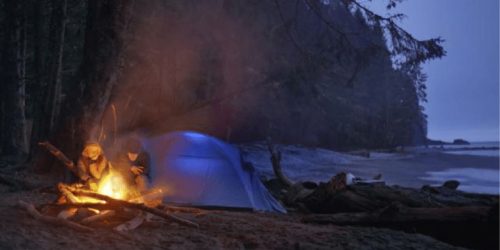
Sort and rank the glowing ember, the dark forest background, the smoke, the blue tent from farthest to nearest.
Result: the smoke, the blue tent, the dark forest background, the glowing ember

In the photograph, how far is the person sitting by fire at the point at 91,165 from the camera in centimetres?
599

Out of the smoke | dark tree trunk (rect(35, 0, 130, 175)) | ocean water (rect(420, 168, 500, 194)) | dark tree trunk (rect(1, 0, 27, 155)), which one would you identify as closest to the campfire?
dark tree trunk (rect(35, 0, 130, 175))

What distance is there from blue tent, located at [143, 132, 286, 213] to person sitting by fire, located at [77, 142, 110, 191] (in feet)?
11.6

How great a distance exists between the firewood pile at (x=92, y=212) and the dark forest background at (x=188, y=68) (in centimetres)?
184

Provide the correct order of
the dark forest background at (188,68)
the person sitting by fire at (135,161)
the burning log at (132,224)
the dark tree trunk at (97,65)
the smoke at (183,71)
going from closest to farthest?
the burning log at (132,224) < the person sitting by fire at (135,161) < the dark tree trunk at (97,65) < the dark forest background at (188,68) < the smoke at (183,71)

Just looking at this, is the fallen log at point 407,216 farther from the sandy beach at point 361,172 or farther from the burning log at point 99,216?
the sandy beach at point 361,172

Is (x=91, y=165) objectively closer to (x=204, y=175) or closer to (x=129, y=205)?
(x=129, y=205)

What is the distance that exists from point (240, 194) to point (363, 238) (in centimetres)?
441

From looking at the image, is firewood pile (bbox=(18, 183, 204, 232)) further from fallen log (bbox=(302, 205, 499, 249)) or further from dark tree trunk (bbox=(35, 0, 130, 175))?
fallen log (bbox=(302, 205, 499, 249))

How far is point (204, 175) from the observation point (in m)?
9.77

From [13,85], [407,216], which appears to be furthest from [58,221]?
[13,85]

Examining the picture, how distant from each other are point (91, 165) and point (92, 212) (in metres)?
0.76

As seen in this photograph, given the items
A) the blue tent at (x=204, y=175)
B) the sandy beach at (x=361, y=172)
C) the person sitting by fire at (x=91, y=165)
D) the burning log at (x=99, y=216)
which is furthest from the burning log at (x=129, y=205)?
→ the sandy beach at (x=361, y=172)

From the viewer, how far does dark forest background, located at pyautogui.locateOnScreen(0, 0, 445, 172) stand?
26.5 ft
